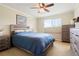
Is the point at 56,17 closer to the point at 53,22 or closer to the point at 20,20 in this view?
the point at 53,22

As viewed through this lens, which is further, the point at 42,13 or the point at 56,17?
the point at 42,13

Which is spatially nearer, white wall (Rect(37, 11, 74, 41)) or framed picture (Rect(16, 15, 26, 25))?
white wall (Rect(37, 11, 74, 41))

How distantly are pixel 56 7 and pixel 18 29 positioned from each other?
0.75 meters

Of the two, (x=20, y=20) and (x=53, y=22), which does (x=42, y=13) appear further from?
(x=20, y=20)

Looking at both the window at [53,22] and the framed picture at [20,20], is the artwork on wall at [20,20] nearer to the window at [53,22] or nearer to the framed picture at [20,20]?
the framed picture at [20,20]

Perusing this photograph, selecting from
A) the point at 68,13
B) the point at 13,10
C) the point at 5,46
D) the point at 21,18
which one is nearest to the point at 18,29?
the point at 21,18

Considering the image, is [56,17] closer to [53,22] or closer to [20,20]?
[53,22]

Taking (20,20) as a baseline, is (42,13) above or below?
above

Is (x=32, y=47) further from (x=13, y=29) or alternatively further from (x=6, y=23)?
(x=6, y=23)

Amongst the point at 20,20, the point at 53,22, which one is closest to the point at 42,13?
the point at 53,22

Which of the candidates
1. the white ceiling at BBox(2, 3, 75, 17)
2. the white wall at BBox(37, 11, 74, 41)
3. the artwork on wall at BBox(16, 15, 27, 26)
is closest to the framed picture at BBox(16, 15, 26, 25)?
the artwork on wall at BBox(16, 15, 27, 26)

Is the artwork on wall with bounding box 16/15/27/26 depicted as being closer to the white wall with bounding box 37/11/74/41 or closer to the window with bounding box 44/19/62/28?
the white wall with bounding box 37/11/74/41

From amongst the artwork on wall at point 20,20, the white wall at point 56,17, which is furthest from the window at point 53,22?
the artwork on wall at point 20,20

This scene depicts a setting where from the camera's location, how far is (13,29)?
1.45m
